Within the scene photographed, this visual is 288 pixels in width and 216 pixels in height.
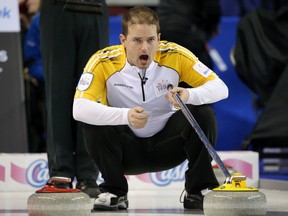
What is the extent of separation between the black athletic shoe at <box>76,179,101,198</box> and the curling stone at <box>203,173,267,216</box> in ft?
4.51

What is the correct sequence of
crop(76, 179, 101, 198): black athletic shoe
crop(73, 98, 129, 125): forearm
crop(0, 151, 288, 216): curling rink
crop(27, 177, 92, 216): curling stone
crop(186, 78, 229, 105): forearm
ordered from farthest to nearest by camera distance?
crop(0, 151, 288, 216): curling rink
crop(76, 179, 101, 198): black athletic shoe
crop(186, 78, 229, 105): forearm
crop(73, 98, 129, 125): forearm
crop(27, 177, 92, 216): curling stone

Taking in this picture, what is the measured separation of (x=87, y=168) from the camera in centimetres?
521

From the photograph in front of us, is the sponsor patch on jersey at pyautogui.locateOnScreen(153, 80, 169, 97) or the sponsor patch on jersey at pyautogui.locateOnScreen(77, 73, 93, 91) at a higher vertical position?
the sponsor patch on jersey at pyautogui.locateOnScreen(77, 73, 93, 91)

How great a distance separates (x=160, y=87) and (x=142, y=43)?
0.96 ft

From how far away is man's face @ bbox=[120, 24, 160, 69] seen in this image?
4273 mm

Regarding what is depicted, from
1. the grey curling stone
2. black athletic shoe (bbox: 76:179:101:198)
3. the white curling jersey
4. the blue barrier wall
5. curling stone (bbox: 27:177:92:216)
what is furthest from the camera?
the blue barrier wall

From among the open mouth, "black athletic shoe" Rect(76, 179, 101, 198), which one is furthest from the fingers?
"black athletic shoe" Rect(76, 179, 101, 198)

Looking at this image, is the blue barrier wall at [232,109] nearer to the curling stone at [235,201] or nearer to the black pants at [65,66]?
the black pants at [65,66]

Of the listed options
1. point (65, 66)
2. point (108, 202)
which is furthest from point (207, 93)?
point (65, 66)

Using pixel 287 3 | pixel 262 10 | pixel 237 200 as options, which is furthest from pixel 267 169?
pixel 237 200

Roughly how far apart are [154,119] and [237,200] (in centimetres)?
92

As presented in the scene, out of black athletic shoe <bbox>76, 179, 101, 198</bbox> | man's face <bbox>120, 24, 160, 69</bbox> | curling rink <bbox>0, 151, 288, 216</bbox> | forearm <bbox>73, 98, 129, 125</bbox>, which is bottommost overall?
curling rink <bbox>0, 151, 288, 216</bbox>

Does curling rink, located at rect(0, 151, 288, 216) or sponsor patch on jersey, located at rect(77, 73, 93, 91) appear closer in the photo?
sponsor patch on jersey, located at rect(77, 73, 93, 91)

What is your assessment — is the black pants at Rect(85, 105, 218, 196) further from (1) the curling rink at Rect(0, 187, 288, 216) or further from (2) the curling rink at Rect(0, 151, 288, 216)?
(2) the curling rink at Rect(0, 151, 288, 216)
